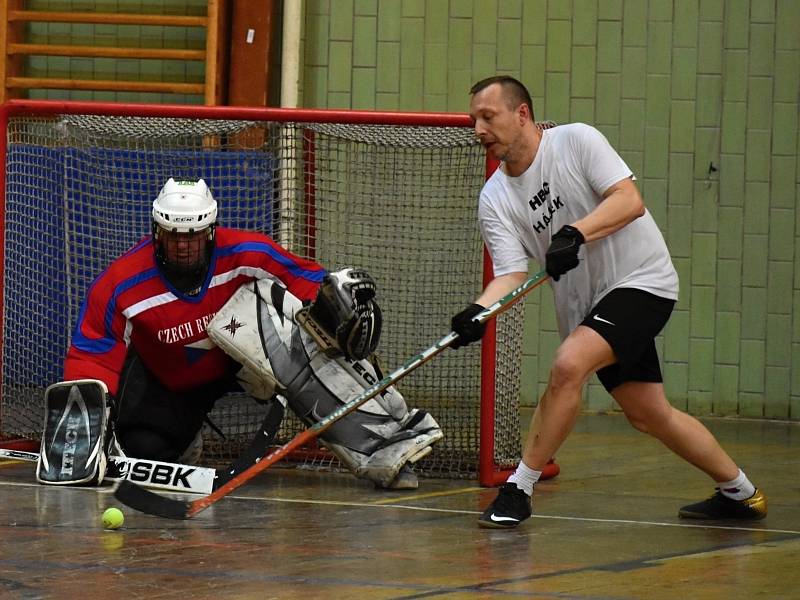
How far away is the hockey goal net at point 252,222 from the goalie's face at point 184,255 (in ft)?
2.29

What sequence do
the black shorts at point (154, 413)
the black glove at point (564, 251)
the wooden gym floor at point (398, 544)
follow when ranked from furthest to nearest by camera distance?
the black shorts at point (154, 413) < the black glove at point (564, 251) < the wooden gym floor at point (398, 544)

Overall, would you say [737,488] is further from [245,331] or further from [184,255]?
[184,255]

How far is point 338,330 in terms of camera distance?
5.16 metres

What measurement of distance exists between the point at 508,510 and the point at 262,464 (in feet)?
2.72

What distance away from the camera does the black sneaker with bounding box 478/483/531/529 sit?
174 inches

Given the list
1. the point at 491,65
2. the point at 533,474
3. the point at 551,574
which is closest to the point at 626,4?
the point at 491,65

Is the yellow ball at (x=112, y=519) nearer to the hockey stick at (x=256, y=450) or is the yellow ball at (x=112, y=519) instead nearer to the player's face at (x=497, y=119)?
the hockey stick at (x=256, y=450)

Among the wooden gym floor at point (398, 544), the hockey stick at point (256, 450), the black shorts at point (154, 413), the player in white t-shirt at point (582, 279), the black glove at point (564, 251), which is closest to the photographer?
the wooden gym floor at point (398, 544)

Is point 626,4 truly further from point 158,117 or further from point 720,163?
point 158,117

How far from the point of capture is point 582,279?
4.57 m

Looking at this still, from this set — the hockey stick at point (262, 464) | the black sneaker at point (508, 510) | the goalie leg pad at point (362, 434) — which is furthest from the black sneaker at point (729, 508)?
the goalie leg pad at point (362, 434)

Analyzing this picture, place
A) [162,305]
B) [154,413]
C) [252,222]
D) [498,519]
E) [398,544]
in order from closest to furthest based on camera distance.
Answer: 1. [398,544]
2. [498,519]
3. [162,305]
4. [154,413]
5. [252,222]

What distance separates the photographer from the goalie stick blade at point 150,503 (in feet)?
14.9

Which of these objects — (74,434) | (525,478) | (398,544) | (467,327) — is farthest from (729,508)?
(74,434)
